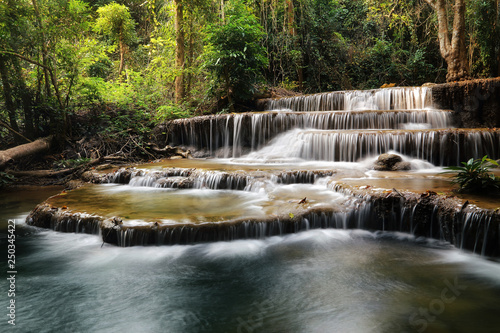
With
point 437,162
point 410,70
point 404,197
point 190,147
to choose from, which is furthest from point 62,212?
point 410,70

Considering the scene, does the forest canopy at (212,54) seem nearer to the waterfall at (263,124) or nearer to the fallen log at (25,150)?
the fallen log at (25,150)

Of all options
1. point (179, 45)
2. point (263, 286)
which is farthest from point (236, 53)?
point (263, 286)

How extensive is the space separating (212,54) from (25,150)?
606 centimetres

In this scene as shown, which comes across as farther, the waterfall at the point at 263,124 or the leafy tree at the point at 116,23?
the leafy tree at the point at 116,23

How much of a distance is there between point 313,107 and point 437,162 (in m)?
5.07

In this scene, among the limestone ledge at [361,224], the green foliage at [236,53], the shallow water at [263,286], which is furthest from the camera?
the green foliage at [236,53]

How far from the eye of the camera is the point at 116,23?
16.6 m

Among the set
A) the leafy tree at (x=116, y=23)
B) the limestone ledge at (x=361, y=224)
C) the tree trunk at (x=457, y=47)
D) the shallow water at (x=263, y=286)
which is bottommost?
the shallow water at (x=263, y=286)

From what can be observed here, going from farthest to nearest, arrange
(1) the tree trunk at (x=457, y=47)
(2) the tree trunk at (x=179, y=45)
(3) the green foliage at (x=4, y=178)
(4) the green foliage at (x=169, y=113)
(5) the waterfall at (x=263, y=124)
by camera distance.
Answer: (2) the tree trunk at (x=179, y=45) → (4) the green foliage at (x=169, y=113) → (1) the tree trunk at (x=457, y=47) → (5) the waterfall at (x=263, y=124) → (3) the green foliage at (x=4, y=178)

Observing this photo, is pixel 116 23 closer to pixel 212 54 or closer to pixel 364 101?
pixel 212 54

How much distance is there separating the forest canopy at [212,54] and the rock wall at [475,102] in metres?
1.94

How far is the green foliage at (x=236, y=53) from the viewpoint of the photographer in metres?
10.6

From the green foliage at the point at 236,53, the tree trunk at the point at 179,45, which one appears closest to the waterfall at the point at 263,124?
the green foliage at the point at 236,53

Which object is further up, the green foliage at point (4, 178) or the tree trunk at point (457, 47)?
the tree trunk at point (457, 47)
